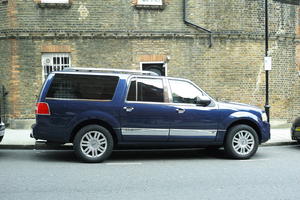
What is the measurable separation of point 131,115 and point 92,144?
1.06 meters

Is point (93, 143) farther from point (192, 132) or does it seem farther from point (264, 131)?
point (264, 131)

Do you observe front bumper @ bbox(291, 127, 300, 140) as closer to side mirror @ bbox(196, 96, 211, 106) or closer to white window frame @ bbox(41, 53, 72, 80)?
side mirror @ bbox(196, 96, 211, 106)

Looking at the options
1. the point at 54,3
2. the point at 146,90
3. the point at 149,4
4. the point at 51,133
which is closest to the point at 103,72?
the point at 146,90

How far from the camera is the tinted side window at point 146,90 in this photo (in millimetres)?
7773

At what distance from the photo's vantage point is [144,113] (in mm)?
7676

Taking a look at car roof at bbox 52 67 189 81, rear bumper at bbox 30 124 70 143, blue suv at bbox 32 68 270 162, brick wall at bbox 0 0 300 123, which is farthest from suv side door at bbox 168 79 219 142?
brick wall at bbox 0 0 300 123

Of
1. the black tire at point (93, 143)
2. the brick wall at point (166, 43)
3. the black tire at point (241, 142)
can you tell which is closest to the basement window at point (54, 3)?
the brick wall at point (166, 43)

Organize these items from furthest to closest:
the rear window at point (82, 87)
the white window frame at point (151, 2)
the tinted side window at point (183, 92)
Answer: the white window frame at point (151, 2)
the tinted side window at point (183, 92)
the rear window at point (82, 87)

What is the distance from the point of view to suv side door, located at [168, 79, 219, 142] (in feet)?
25.7

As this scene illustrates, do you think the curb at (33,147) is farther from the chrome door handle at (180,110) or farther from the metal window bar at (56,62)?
the metal window bar at (56,62)

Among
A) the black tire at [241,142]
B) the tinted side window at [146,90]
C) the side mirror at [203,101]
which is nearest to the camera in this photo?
the tinted side window at [146,90]

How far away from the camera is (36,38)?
1302 cm

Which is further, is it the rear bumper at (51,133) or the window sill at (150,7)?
the window sill at (150,7)

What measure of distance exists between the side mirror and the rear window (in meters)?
1.91
